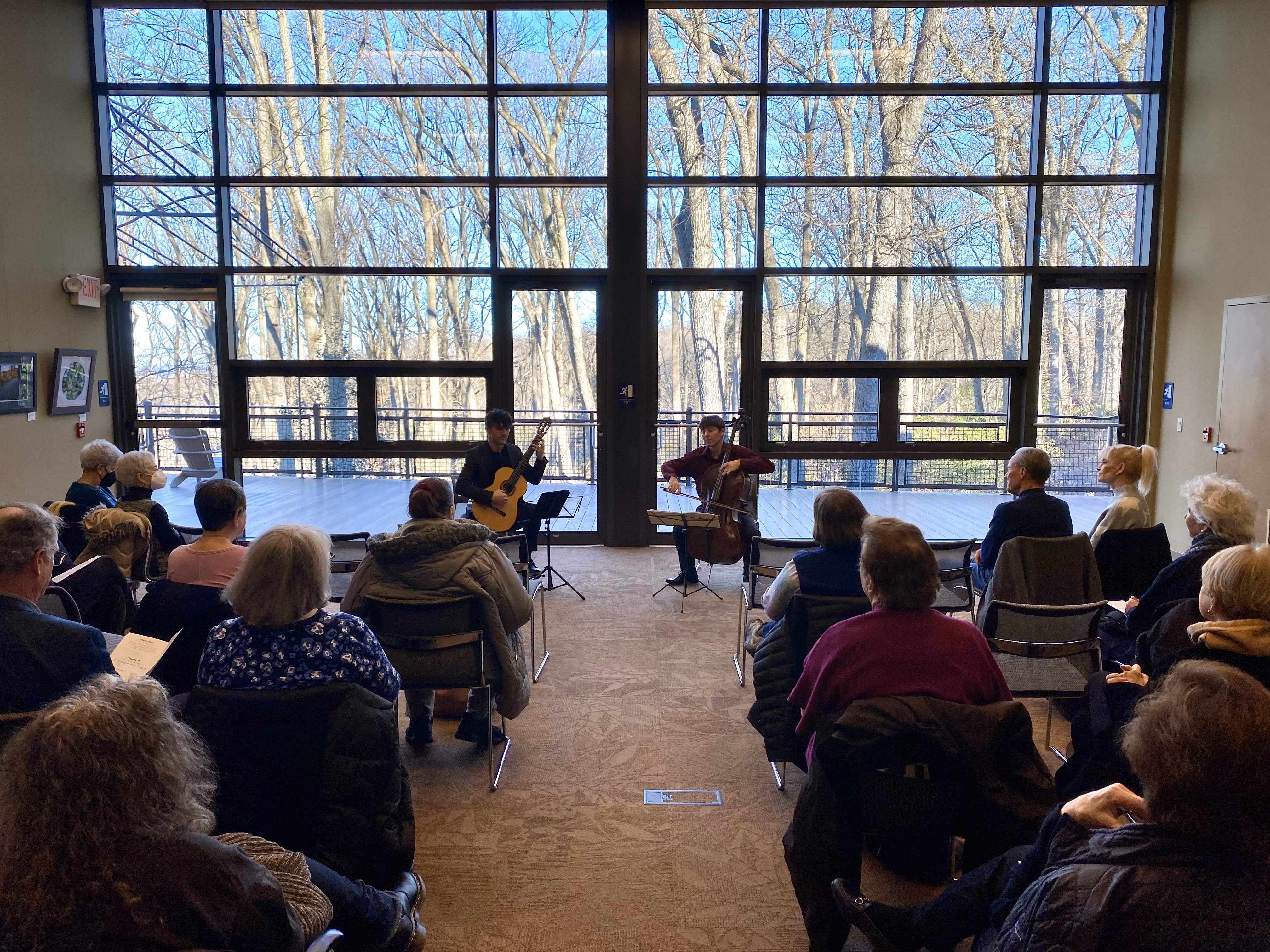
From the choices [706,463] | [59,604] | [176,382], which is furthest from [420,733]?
[176,382]

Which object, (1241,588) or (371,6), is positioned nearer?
(1241,588)

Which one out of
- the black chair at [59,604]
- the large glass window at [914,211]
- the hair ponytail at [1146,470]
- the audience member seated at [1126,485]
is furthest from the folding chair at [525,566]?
the large glass window at [914,211]

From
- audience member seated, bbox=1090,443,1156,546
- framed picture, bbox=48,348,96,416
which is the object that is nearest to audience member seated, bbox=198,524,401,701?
audience member seated, bbox=1090,443,1156,546

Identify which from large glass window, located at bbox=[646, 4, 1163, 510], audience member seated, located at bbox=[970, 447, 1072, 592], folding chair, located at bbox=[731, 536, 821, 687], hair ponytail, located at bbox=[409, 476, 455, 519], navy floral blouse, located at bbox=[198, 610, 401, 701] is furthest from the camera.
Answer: large glass window, located at bbox=[646, 4, 1163, 510]

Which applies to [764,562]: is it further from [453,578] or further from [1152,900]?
[1152,900]

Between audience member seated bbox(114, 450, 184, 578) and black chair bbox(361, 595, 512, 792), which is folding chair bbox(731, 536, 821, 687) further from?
audience member seated bbox(114, 450, 184, 578)

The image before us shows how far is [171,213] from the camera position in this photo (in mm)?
7457

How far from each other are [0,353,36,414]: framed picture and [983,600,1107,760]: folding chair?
6753 millimetres

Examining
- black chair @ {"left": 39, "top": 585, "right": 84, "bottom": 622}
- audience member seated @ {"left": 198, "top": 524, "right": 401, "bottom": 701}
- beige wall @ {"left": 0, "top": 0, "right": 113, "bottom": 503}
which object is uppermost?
beige wall @ {"left": 0, "top": 0, "right": 113, "bottom": 503}

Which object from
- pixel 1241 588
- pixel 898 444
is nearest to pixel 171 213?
pixel 898 444

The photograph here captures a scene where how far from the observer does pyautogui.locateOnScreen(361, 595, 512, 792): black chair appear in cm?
321

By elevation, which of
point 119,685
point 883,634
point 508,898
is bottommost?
point 508,898

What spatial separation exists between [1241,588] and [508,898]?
225 cm

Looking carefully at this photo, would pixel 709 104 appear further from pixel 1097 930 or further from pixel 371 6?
pixel 1097 930
